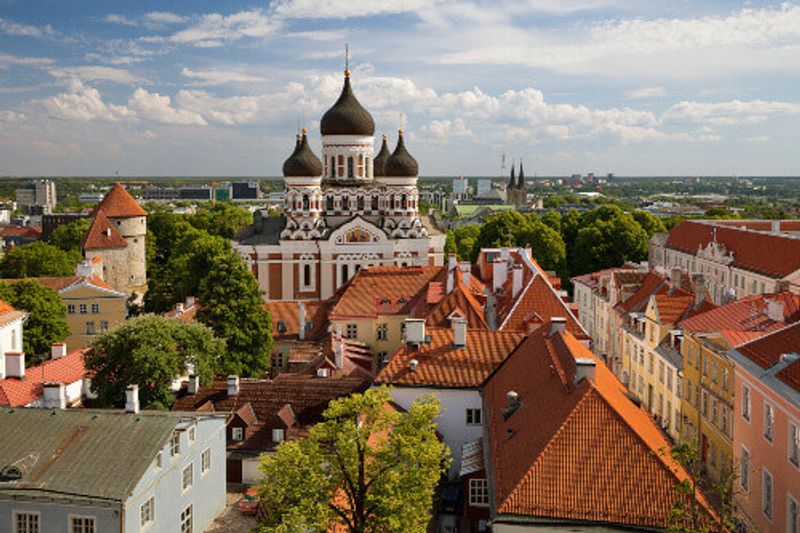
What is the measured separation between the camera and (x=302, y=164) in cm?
6931

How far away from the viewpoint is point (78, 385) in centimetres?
3681

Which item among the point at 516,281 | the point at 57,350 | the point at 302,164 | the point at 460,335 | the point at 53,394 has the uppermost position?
the point at 302,164

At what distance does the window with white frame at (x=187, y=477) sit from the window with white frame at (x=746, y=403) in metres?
16.5

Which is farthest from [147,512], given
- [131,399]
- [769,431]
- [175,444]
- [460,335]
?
[769,431]

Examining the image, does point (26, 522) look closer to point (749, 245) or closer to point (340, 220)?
point (340, 220)

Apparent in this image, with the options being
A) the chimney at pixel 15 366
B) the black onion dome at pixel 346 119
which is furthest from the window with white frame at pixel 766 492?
the black onion dome at pixel 346 119

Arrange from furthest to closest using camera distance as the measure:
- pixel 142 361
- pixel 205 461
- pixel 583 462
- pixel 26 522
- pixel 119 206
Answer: pixel 119 206, pixel 142 361, pixel 205 461, pixel 26 522, pixel 583 462

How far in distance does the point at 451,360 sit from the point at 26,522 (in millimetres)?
14888

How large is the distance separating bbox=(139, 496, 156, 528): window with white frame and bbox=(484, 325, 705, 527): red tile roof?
9.64m

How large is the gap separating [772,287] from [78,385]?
48.0 meters

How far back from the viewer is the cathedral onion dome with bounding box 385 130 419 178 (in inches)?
2857

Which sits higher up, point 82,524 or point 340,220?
point 340,220

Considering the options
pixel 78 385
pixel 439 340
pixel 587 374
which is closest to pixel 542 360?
pixel 587 374

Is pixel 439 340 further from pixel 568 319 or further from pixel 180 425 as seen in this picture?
pixel 180 425
